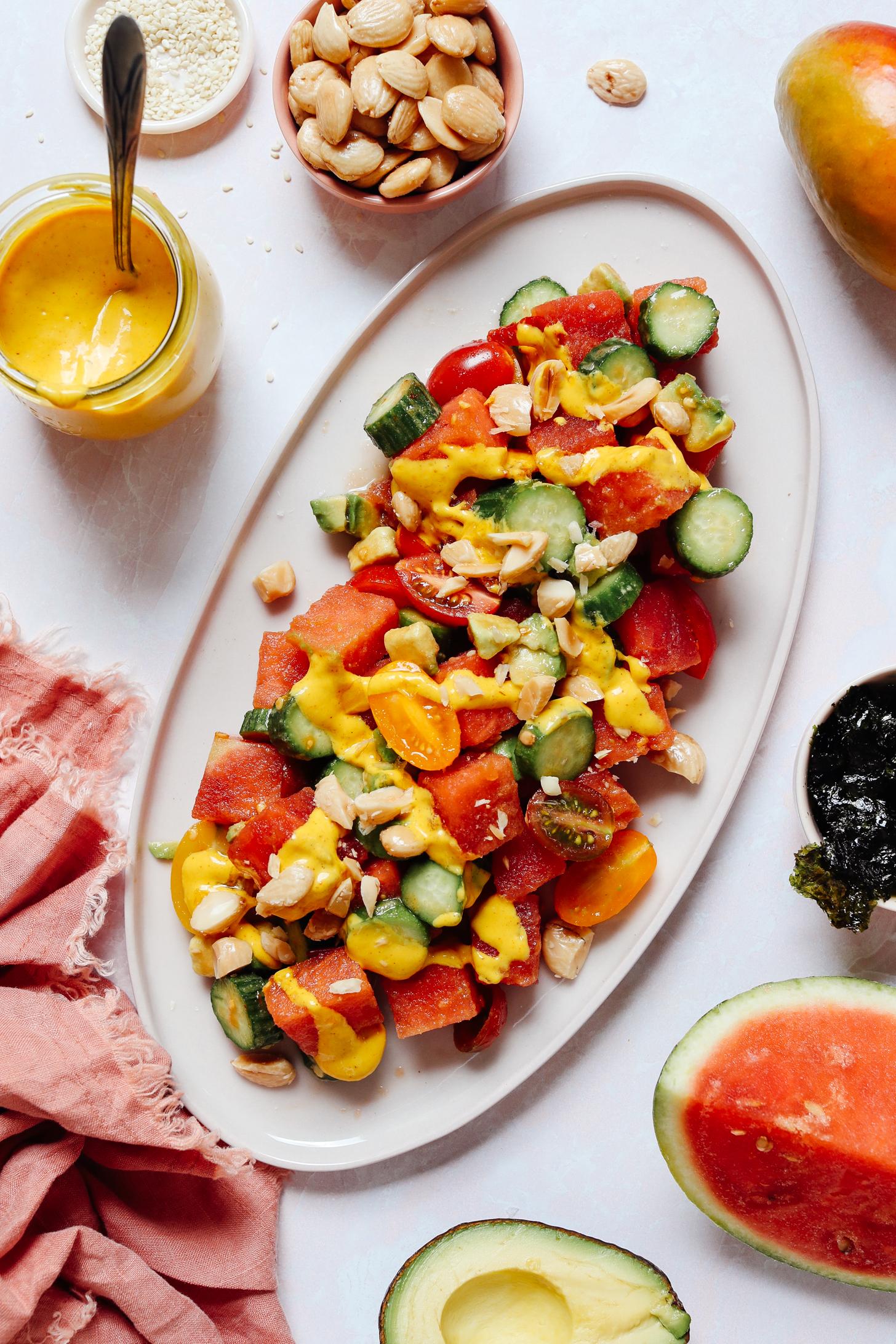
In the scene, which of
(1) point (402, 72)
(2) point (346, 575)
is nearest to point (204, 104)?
(1) point (402, 72)

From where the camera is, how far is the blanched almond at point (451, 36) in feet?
7.25

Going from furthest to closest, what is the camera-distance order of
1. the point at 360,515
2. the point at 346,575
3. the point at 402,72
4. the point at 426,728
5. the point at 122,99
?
the point at 346,575 < the point at 360,515 < the point at 402,72 < the point at 426,728 < the point at 122,99

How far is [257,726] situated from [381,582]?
40 cm

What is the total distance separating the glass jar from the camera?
6.94 ft

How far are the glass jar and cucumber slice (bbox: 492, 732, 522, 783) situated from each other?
101 centimetres

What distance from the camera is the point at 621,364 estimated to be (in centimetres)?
219

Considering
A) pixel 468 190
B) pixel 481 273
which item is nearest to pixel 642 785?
pixel 481 273

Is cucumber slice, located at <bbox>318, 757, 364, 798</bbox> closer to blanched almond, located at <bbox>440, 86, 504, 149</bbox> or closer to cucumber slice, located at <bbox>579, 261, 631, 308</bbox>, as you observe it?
cucumber slice, located at <bbox>579, 261, 631, 308</bbox>

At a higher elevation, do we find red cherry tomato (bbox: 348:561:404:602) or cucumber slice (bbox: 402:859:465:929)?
red cherry tomato (bbox: 348:561:404:602)

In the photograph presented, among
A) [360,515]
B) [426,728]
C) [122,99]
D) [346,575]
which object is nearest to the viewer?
[122,99]

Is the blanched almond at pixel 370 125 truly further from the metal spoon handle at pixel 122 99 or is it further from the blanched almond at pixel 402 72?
the metal spoon handle at pixel 122 99

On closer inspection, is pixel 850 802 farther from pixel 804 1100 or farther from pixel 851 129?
pixel 851 129

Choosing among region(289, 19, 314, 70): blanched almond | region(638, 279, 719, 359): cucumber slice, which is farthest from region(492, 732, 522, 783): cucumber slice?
region(289, 19, 314, 70): blanched almond

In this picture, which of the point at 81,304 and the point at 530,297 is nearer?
the point at 81,304
